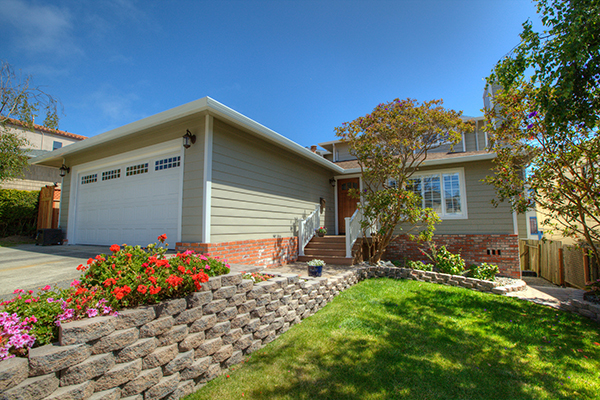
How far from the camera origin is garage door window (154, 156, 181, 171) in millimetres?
6043

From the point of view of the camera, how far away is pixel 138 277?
234cm

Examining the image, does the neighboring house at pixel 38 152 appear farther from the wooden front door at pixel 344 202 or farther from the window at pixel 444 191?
the window at pixel 444 191

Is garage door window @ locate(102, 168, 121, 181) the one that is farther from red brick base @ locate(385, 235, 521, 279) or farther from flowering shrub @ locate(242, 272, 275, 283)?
red brick base @ locate(385, 235, 521, 279)

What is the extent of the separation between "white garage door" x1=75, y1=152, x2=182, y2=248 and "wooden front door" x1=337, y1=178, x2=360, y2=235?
659 cm

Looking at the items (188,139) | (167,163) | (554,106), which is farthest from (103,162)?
(554,106)

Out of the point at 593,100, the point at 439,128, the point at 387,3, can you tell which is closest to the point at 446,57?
the point at 387,3

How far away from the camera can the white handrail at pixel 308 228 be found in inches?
328

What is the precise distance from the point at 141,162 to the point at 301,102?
8.83 m

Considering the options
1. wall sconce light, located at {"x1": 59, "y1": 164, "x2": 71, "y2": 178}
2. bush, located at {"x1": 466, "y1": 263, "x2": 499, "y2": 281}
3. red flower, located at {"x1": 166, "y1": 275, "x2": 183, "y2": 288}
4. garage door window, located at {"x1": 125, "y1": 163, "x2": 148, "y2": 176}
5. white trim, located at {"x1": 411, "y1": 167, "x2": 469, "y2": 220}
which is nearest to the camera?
red flower, located at {"x1": 166, "y1": 275, "x2": 183, "y2": 288}

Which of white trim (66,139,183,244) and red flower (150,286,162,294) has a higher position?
white trim (66,139,183,244)

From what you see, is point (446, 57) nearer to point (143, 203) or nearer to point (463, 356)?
point (463, 356)

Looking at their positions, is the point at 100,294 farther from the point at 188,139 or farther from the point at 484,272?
the point at 484,272

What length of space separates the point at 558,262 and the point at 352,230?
6.31m

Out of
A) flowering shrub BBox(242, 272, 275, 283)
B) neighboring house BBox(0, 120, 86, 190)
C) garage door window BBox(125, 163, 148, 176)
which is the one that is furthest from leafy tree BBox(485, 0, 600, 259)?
neighboring house BBox(0, 120, 86, 190)
